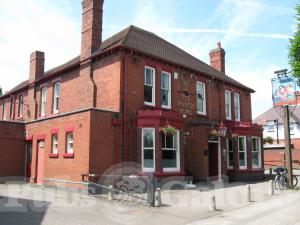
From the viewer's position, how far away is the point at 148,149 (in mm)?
16094

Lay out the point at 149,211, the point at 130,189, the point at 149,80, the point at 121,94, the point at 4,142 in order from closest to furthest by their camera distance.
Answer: the point at 149,211, the point at 130,189, the point at 121,94, the point at 149,80, the point at 4,142

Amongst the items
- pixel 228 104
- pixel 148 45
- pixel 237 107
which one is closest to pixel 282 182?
pixel 228 104

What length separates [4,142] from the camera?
19203 mm

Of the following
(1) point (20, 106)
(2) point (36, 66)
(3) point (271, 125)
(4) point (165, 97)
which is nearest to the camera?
(4) point (165, 97)

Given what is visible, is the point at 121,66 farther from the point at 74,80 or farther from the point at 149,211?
the point at 149,211

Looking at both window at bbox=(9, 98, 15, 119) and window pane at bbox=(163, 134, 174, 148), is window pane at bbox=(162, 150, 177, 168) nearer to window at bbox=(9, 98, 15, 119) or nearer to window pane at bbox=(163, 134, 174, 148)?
window pane at bbox=(163, 134, 174, 148)

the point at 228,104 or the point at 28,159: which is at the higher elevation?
the point at 228,104

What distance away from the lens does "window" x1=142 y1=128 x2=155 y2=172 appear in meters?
16.0

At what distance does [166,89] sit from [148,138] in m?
3.72

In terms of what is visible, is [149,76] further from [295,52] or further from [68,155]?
[295,52]

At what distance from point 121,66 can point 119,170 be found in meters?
5.09

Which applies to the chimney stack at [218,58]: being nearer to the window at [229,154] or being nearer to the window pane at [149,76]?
the window at [229,154]

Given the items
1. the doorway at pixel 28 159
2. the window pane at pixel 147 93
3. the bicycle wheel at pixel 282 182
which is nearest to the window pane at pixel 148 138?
the window pane at pixel 147 93

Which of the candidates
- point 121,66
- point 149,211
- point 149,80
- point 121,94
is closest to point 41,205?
point 149,211
